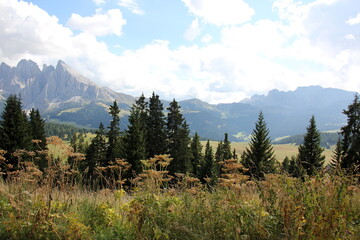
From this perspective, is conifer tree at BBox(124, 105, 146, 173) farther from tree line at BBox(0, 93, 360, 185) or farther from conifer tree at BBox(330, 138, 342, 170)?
conifer tree at BBox(330, 138, 342, 170)

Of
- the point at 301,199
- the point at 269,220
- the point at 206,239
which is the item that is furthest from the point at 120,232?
the point at 301,199

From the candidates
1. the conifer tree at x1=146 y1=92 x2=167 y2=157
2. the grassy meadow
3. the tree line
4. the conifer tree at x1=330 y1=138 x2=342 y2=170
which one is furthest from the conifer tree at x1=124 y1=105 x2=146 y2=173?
the grassy meadow

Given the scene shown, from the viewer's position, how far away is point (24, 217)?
3912 mm

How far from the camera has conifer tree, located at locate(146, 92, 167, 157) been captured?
1699 inches

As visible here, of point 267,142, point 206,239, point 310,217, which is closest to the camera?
point 310,217

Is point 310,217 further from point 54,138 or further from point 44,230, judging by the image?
point 54,138

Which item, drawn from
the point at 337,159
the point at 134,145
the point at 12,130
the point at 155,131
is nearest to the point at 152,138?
the point at 155,131

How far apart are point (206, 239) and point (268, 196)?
4.72ft

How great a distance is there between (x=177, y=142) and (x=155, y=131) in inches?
177

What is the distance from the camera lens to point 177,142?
141ft

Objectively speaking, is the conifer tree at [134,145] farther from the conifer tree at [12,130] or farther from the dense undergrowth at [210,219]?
the dense undergrowth at [210,219]

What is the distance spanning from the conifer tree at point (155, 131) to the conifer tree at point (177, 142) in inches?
42.9

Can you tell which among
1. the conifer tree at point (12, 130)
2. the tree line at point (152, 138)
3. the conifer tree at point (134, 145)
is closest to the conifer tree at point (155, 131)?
the tree line at point (152, 138)

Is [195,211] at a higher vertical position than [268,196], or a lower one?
lower
